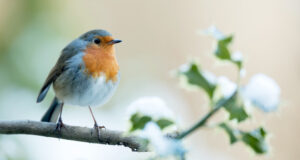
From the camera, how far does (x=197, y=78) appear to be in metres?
0.44

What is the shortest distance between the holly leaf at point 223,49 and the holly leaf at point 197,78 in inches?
1.1

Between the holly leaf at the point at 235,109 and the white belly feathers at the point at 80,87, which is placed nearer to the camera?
the holly leaf at the point at 235,109

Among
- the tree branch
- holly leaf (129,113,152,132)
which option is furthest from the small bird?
holly leaf (129,113,152,132)

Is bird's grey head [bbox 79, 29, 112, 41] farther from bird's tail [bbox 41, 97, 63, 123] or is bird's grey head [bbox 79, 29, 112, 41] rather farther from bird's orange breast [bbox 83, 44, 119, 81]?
bird's tail [bbox 41, 97, 63, 123]

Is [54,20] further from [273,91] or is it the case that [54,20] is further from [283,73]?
[283,73]

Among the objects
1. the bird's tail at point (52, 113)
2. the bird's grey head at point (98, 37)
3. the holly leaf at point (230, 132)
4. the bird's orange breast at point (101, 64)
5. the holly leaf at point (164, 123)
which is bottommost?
the bird's tail at point (52, 113)

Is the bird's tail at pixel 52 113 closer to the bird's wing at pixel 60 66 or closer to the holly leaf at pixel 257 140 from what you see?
the bird's wing at pixel 60 66

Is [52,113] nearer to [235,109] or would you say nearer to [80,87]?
[80,87]

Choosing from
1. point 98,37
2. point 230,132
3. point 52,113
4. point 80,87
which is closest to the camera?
point 230,132

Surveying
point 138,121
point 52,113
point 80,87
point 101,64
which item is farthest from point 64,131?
point 52,113

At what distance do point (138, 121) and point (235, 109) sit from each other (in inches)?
3.9

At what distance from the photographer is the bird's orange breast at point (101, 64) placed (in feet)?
9.52

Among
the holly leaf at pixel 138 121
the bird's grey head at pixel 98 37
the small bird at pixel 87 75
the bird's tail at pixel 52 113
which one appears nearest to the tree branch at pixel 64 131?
the holly leaf at pixel 138 121

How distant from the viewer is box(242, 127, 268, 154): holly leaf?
0.42 meters
